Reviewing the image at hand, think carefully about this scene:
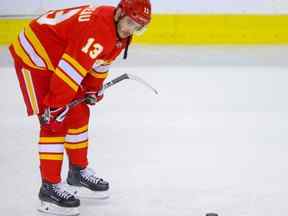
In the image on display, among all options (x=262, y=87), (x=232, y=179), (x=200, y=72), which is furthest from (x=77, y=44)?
(x=200, y=72)

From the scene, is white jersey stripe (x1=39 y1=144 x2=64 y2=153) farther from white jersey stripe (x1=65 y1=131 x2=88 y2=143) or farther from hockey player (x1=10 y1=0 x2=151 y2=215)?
white jersey stripe (x1=65 y1=131 x2=88 y2=143)

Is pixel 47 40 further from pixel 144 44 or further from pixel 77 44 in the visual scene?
pixel 144 44

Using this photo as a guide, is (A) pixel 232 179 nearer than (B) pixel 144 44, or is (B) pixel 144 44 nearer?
(A) pixel 232 179

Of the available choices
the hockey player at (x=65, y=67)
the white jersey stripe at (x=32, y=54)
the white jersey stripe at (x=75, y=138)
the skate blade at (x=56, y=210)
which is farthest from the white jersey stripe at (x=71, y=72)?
the skate blade at (x=56, y=210)

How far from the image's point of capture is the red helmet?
1.98 metres

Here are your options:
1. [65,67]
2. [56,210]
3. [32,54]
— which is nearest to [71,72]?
[65,67]

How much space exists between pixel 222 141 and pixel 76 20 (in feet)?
3.85

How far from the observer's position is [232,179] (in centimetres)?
248

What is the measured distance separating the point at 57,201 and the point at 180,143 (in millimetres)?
945

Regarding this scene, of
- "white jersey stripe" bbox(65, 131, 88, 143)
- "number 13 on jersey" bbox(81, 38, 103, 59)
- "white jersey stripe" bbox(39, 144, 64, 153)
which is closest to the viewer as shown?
"number 13 on jersey" bbox(81, 38, 103, 59)

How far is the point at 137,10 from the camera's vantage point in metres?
1.98

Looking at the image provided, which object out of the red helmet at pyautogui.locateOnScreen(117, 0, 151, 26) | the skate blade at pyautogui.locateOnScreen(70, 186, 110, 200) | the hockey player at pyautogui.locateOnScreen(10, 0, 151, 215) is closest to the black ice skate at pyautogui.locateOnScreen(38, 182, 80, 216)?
the hockey player at pyautogui.locateOnScreen(10, 0, 151, 215)

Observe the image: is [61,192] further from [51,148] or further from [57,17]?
[57,17]

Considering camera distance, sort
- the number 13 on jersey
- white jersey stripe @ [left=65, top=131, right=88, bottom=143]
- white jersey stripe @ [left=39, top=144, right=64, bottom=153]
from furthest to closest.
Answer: white jersey stripe @ [left=65, top=131, right=88, bottom=143] < white jersey stripe @ [left=39, top=144, right=64, bottom=153] < the number 13 on jersey
